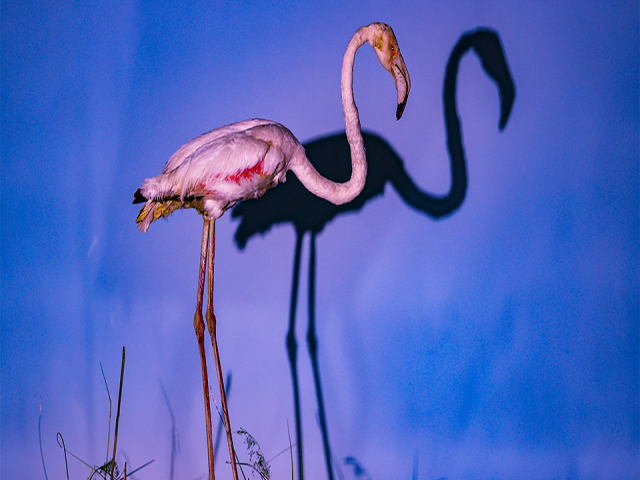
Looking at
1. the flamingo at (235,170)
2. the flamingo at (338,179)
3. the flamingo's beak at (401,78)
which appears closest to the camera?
the flamingo at (235,170)

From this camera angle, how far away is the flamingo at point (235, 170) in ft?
4.86

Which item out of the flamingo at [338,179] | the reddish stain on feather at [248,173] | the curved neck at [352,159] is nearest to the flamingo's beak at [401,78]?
the curved neck at [352,159]

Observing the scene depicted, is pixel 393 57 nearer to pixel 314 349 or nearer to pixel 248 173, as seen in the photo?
pixel 248 173

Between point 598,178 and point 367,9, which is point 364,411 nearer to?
point 598,178

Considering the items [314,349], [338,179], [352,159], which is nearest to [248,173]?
[352,159]

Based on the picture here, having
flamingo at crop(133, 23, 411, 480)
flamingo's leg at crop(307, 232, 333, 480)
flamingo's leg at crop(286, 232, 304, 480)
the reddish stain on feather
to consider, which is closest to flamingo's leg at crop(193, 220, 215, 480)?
flamingo at crop(133, 23, 411, 480)

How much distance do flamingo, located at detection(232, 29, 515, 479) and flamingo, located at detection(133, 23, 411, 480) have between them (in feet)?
1.83

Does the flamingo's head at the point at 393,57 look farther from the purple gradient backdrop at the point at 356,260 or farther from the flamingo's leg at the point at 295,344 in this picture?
the flamingo's leg at the point at 295,344

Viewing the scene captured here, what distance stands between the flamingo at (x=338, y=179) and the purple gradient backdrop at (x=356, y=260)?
44mm

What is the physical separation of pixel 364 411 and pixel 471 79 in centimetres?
159

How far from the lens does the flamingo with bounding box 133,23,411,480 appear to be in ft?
4.86

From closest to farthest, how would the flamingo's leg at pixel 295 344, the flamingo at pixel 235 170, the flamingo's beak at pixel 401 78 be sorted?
the flamingo at pixel 235 170 < the flamingo's beak at pixel 401 78 < the flamingo's leg at pixel 295 344

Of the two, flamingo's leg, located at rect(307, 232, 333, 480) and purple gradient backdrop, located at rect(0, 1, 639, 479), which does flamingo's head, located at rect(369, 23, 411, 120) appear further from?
flamingo's leg, located at rect(307, 232, 333, 480)

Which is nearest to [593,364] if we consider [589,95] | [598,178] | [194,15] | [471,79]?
[598,178]
